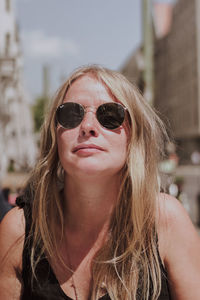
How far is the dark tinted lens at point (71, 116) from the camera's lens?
6.47ft

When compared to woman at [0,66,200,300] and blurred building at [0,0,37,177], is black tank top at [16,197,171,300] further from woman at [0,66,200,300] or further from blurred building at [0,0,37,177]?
blurred building at [0,0,37,177]

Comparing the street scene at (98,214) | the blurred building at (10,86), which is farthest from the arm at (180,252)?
the blurred building at (10,86)

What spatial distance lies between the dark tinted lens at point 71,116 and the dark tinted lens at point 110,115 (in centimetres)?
7

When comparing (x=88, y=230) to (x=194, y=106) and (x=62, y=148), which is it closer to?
(x=62, y=148)

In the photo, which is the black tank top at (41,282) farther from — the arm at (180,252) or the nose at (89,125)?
the nose at (89,125)

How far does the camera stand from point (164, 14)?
71000mm

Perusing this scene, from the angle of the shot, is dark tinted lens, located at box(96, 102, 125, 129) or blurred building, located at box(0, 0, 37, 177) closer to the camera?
dark tinted lens, located at box(96, 102, 125, 129)

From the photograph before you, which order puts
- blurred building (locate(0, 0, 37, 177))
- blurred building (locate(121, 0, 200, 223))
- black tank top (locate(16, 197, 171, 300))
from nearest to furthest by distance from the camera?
black tank top (locate(16, 197, 171, 300))
blurred building (locate(0, 0, 37, 177))
blurred building (locate(121, 0, 200, 223))

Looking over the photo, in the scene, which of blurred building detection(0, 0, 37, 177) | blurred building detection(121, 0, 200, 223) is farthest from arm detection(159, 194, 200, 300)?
blurred building detection(121, 0, 200, 223)

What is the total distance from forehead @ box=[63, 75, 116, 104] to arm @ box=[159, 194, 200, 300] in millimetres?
515

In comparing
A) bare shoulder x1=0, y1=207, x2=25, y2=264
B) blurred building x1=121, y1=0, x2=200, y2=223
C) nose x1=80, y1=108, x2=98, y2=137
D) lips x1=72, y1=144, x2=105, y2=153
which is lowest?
blurred building x1=121, y1=0, x2=200, y2=223

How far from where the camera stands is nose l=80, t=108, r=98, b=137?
1.93 meters

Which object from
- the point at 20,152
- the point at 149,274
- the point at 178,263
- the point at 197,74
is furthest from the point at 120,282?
the point at 197,74

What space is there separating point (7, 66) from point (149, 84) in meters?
14.1
